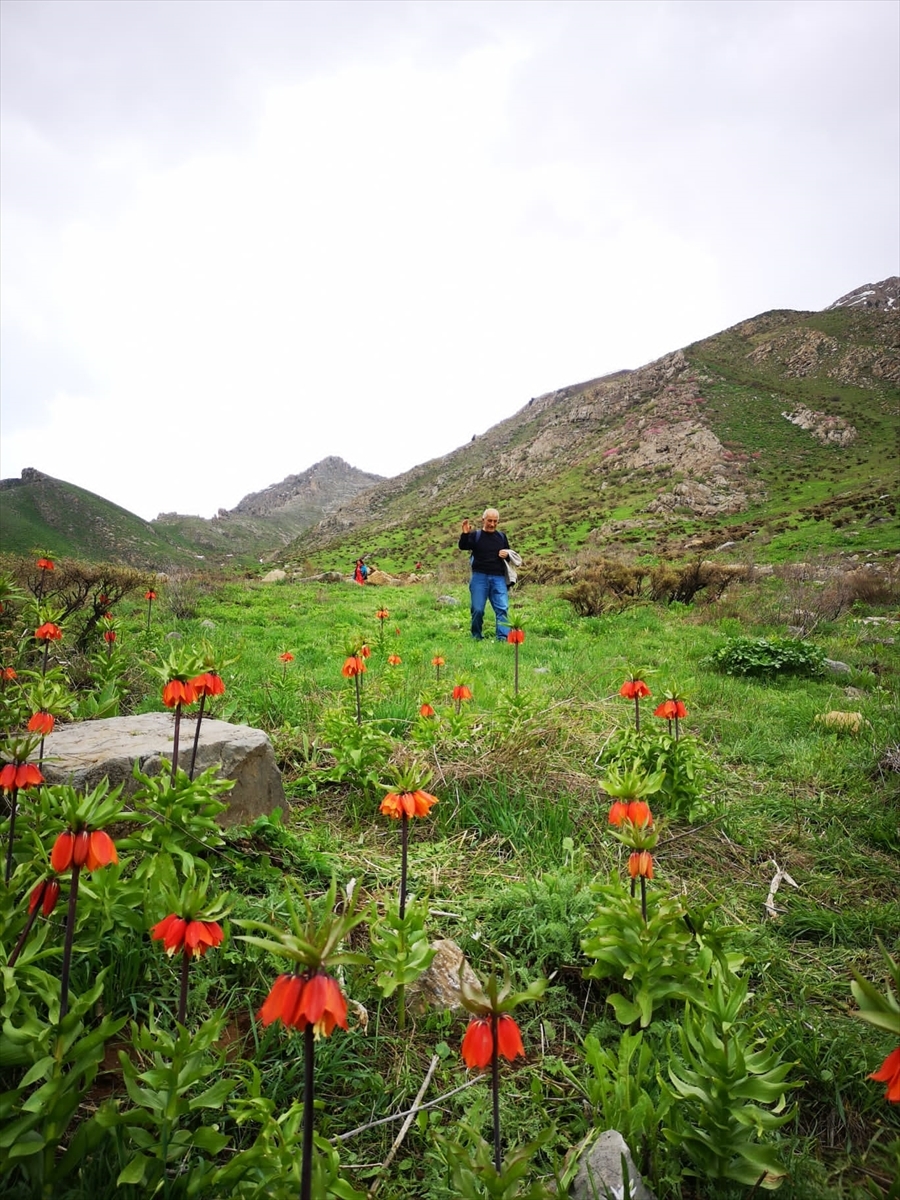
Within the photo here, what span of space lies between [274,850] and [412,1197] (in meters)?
1.59

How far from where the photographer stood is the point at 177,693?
7.64 feet

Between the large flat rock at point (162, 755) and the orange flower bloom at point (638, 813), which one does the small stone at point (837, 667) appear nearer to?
the orange flower bloom at point (638, 813)

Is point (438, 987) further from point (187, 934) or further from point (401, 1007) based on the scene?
point (187, 934)

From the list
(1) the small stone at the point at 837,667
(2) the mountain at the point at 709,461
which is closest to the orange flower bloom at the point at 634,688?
(1) the small stone at the point at 837,667

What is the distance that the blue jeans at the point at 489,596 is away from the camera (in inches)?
387

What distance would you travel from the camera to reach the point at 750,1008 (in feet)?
7.29

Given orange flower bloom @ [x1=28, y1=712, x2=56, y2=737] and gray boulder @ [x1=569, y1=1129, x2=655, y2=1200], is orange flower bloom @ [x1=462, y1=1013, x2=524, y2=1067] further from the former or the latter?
orange flower bloom @ [x1=28, y1=712, x2=56, y2=737]

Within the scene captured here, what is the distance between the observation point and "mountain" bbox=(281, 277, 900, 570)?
32125mm

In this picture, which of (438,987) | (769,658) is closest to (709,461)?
(769,658)

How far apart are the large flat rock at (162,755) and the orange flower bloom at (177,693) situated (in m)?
0.45

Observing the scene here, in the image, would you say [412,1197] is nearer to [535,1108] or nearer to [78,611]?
[535,1108]

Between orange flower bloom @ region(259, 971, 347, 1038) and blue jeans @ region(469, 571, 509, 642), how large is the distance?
869 centimetres

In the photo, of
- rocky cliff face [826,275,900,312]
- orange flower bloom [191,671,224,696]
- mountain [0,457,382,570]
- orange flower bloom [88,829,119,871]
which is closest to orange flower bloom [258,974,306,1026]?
orange flower bloom [88,829,119,871]

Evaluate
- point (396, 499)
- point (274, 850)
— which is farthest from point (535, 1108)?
point (396, 499)
